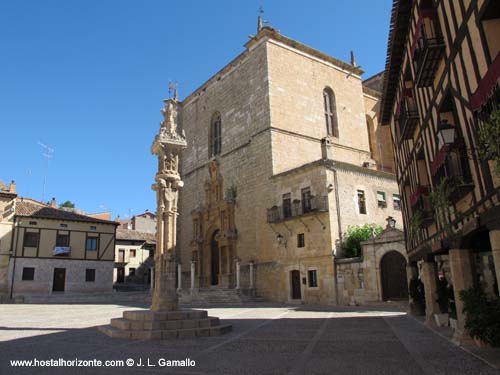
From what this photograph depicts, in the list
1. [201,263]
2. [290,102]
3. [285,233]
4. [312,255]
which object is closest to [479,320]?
[312,255]

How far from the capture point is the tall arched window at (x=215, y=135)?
30.1 meters

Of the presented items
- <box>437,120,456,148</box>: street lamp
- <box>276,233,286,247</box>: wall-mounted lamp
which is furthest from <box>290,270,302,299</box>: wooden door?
<box>437,120,456,148</box>: street lamp

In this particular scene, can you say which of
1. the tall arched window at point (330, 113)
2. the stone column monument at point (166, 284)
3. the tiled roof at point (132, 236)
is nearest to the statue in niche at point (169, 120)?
the stone column monument at point (166, 284)

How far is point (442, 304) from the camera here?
386 inches

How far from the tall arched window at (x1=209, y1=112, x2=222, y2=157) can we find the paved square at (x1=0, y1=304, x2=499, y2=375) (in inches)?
813

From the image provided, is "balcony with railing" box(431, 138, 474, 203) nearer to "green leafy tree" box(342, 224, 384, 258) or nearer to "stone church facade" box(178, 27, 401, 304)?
"stone church facade" box(178, 27, 401, 304)

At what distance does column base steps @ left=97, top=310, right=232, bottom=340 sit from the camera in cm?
877

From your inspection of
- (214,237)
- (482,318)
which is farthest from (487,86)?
(214,237)

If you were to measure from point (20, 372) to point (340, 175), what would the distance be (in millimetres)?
17749

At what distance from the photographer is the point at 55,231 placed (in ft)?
103

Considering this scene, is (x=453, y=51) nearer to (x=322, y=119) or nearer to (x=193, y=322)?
(x=193, y=322)

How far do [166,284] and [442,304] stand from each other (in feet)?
21.8

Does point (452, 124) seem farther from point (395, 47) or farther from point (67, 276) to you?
point (67, 276)

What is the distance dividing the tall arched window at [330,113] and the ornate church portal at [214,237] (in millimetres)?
8051
